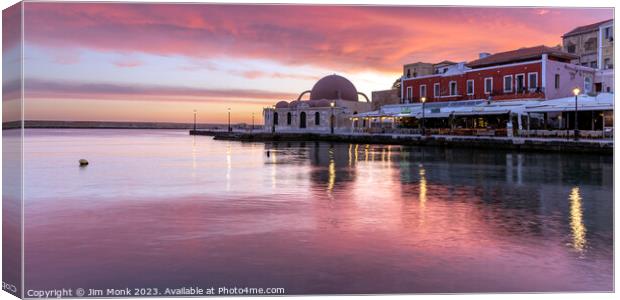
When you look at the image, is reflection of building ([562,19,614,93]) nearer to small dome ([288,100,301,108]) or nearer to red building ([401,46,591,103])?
red building ([401,46,591,103])

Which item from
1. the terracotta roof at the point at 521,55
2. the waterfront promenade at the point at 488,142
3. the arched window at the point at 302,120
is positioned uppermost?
the terracotta roof at the point at 521,55

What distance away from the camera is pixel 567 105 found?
27.3 m

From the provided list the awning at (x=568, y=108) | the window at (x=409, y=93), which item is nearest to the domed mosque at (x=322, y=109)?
the window at (x=409, y=93)

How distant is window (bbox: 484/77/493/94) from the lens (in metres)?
38.2

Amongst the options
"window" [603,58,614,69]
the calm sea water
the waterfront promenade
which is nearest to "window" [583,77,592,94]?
"window" [603,58,614,69]

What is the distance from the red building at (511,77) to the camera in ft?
114

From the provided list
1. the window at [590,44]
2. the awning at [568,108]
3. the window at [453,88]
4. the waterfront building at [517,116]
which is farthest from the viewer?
the window at [590,44]

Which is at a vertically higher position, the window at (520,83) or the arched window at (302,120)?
the window at (520,83)

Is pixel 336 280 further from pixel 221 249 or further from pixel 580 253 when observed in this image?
pixel 580 253

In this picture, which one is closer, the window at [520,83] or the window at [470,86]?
the window at [520,83]

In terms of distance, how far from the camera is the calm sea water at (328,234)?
19.4 feet

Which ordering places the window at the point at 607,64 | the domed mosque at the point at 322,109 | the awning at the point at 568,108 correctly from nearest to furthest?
the awning at the point at 568,108 < the window at the point at 607,64 < the domed mosque at the point at 322,109

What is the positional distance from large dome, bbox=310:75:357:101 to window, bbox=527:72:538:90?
3220cm

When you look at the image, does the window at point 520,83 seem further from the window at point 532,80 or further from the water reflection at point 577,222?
the water reflection at point 577,222
